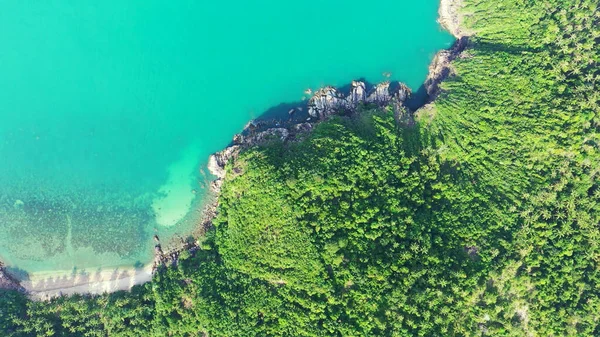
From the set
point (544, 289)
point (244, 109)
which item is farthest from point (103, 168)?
point (544, 289)

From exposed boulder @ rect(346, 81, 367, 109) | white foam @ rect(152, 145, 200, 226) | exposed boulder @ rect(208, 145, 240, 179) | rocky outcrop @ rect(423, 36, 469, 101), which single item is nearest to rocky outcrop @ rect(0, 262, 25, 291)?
white foam @ rect(152, 145, 200, 226)

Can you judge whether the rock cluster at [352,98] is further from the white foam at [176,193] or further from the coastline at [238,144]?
the white foam at [176,193]

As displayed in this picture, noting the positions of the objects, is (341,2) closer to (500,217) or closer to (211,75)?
(211,75)

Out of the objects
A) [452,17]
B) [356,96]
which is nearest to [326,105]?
[356,96]

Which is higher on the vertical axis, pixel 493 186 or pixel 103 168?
pixel 103 168

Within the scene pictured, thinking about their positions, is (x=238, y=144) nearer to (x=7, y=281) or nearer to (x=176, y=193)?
(x=176, y=193)

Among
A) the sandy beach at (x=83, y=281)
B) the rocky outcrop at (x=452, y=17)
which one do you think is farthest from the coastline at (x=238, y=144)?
the rocky outcrop at (x=452, y=17)
